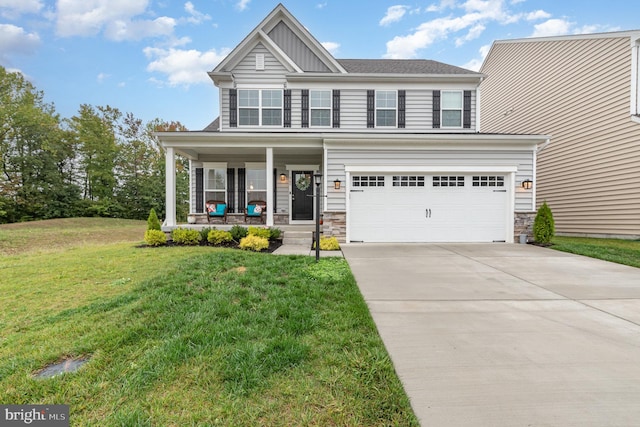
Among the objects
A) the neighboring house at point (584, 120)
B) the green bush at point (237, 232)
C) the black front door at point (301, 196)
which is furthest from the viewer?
the black front door at point (301, 196)

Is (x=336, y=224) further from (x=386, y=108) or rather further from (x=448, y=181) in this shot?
(x=386, y=108)

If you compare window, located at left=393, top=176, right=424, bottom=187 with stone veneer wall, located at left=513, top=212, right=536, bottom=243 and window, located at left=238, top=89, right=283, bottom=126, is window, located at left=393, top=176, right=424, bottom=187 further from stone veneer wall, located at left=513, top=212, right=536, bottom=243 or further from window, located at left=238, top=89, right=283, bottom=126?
window, located at left=238, top=89, right=283, bottom=126

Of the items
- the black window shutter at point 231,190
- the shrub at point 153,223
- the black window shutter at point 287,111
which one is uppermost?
the black window shutter at point 287,111

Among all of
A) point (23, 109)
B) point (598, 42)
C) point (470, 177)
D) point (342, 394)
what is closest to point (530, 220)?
point (470, 177)

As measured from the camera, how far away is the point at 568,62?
35.6 ft

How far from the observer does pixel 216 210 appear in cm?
1075

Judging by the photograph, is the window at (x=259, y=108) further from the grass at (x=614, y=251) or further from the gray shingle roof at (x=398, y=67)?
the grass at (x=614, y=251)

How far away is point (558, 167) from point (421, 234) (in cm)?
714

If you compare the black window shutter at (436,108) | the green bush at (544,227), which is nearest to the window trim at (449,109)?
the black window shutter at (436,108)

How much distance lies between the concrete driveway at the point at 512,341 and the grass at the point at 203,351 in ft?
1.01

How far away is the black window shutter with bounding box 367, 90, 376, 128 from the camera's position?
34.9 ft

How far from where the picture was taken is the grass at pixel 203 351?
1.79 metres

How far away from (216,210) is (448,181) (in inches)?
318

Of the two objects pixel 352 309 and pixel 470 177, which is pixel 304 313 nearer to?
pixel 352 309
